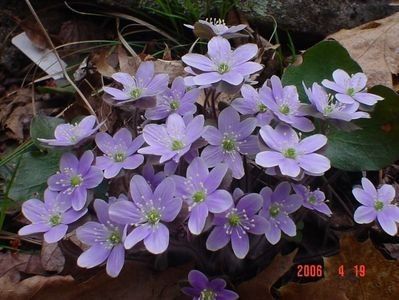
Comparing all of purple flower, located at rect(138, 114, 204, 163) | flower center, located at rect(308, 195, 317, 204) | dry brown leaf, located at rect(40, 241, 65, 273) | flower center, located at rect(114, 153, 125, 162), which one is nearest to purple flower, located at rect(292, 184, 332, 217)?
flower center, located at rect(308, 195, 317, 204)

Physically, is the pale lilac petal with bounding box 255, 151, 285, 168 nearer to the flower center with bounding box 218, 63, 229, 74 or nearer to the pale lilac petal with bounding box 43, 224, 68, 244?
the flower center with bounding box 218, 63, 229, 74

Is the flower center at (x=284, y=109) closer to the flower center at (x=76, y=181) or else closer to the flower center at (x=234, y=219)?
the flower center at (x=234, y=219)

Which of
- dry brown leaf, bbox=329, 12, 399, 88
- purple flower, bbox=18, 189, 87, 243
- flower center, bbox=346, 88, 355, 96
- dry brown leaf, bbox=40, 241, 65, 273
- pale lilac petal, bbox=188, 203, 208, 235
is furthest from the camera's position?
dry brown leaf, bbox=329, 12, 399, 88

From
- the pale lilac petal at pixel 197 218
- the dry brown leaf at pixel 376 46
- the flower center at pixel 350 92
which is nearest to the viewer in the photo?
the pale lilac petal at pixel 197 218

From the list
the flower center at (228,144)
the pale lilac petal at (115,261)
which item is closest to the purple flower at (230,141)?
the flower center at (228,144)

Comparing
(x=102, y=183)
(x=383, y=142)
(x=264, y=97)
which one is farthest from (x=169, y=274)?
(x=383, y=142)

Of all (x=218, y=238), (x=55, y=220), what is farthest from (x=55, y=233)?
(x=218, y=238)
